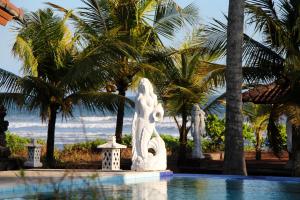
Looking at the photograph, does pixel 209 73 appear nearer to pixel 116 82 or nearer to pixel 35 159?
pixel 116 82

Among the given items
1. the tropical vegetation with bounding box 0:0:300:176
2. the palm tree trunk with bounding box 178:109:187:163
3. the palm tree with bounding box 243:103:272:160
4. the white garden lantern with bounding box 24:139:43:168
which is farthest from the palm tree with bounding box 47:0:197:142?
the palm tree with bounding box 243:103:272:160

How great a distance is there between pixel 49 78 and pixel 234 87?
5605mm

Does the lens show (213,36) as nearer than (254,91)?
Yes

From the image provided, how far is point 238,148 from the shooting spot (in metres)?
12.6

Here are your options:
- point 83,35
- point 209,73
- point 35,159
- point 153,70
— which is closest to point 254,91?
point 209,73

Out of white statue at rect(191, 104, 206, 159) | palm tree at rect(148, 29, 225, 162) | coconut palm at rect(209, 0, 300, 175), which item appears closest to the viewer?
coconut palm at rect(209, 0, 300, 175)

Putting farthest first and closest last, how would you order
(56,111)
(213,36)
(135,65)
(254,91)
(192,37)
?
(192,37)
(254,91)
(135,65)
(56,111)
(213,36)

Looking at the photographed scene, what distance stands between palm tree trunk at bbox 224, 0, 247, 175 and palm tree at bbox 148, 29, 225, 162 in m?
3.67

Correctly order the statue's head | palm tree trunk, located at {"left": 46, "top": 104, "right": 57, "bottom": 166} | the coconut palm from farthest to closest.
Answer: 1. palm tree trunk, located at {"left": 46, "top": 104, "right": 57, "bottom": 166}
2. the coconut palm
3. the statue's head

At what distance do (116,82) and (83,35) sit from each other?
159cm

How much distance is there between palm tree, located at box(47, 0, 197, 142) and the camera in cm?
1594

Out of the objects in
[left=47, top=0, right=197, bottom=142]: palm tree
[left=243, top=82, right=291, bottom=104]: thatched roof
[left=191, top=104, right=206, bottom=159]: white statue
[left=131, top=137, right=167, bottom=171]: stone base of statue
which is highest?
[left=47, top=0, right=197, bottom=142]: palm tree

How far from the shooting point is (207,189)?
10250 millimetres

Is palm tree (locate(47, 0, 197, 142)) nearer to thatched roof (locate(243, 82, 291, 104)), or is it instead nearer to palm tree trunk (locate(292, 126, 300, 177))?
thatched roof (locate(243, 82, 291, 104))
